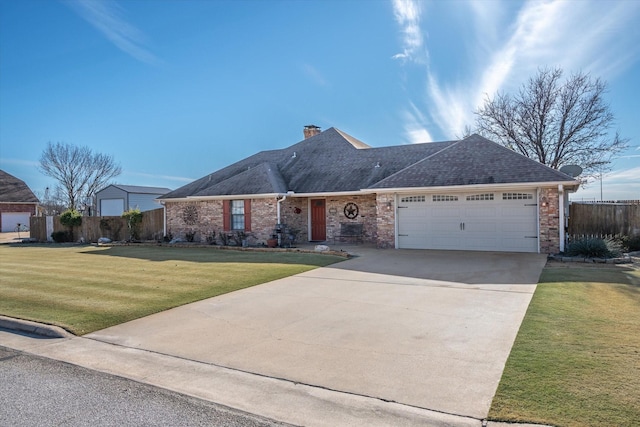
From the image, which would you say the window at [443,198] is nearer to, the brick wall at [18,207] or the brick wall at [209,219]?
the brick wall at [209,219]

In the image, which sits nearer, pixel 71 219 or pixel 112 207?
pixel 71 219

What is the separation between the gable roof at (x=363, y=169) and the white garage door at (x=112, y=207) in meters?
17.3

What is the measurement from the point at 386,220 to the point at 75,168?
3859cm

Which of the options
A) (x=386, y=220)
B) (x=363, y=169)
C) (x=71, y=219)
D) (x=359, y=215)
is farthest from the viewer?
(x=71, y=219)

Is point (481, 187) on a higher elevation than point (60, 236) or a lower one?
higher

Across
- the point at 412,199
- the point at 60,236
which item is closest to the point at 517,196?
the point at 412,199

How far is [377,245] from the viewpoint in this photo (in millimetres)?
16969

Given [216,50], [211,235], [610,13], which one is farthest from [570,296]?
[211,235]

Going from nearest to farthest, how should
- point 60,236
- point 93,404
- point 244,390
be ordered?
point 93,404 < point 244,390 < point 60,236

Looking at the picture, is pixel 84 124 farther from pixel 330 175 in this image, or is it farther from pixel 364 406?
pixel 364 406

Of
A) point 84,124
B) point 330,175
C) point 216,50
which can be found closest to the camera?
point 216,50

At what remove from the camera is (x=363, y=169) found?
19.6 meters

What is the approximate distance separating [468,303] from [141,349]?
5.57 metres

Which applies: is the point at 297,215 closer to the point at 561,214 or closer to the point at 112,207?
the point at 561,214
